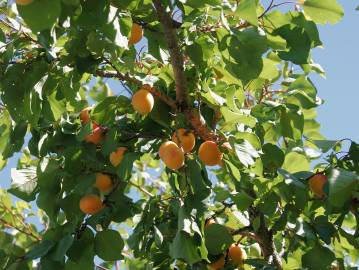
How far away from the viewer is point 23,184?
2443 mm

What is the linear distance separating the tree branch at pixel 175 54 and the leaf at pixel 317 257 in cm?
80

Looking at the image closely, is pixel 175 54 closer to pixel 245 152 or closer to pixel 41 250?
pixel 245 152

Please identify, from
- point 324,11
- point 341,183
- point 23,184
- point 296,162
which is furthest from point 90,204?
point 324,11

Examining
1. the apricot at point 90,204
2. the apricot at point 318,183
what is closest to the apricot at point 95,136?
the apricot at point 90,204

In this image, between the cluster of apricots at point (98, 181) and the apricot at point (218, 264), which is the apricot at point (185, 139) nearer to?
the cluster of apricots at point (98, 181)

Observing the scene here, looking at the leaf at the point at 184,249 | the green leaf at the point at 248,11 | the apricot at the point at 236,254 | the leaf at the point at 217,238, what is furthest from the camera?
the apricot at the point at 236,254

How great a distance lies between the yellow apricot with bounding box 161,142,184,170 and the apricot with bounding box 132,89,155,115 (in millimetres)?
193

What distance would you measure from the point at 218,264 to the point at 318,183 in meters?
0.59

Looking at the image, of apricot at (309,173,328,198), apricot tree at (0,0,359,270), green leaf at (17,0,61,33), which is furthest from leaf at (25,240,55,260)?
apricot at (309,173,328,198)

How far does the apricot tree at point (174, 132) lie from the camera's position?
1974mm

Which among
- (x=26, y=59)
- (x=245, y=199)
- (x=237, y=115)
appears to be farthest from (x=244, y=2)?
(x=26, y=59)

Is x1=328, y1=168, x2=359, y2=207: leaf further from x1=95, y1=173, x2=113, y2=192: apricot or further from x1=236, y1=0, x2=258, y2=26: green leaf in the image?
x1=95, y1=173, x2=113, y2=192: apricot

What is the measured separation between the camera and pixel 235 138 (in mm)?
2098

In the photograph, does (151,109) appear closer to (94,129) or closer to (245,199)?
(94,129)
